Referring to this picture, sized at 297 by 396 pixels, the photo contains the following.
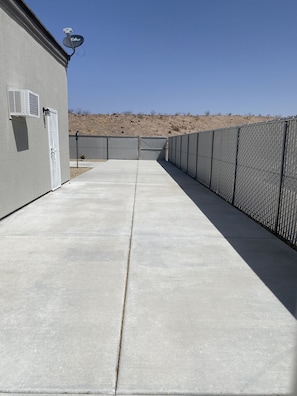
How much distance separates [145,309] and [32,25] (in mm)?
8106

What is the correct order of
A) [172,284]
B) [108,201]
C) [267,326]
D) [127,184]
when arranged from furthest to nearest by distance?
[127,184] < [108,201] < [172,284] < [267,326]

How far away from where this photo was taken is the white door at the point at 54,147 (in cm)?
1065

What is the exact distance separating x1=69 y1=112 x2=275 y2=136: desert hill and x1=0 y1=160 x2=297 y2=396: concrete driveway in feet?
145

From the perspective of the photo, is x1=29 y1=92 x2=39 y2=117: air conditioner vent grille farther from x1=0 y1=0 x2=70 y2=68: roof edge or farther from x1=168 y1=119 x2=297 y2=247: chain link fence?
x1=168 y1=119 x2=297 y2=247: chain link fence

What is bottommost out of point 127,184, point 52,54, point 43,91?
point 127,184

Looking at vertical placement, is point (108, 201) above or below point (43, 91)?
below

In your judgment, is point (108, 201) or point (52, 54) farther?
point (52, 54)

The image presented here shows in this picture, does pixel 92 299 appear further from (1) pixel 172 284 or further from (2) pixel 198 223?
(2) pixel 198 223

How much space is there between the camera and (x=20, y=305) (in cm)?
336

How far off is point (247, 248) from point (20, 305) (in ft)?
11.5

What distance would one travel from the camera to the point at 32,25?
8.44m

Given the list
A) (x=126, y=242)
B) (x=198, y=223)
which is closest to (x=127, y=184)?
(x=198, y=223)

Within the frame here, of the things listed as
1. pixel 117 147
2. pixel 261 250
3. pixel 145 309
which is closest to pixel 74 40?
pixel 261 250

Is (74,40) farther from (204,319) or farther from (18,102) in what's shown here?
(204,319)
